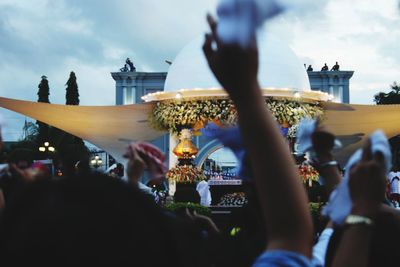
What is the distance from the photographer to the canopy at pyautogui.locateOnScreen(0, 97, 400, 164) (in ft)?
43.7

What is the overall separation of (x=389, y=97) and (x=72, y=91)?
26.3m

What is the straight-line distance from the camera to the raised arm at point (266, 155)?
957mm

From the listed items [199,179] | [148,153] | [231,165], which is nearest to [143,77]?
[231,165]

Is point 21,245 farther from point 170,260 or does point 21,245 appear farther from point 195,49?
point 195,49

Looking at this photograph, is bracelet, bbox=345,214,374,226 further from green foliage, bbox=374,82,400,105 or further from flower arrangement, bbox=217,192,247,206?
green foliage, bbox=374,82,400,105

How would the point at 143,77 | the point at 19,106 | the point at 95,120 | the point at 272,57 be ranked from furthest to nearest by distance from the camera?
the point at 143,77, the point at 95,120, the point at 19,106, the point at 272,57

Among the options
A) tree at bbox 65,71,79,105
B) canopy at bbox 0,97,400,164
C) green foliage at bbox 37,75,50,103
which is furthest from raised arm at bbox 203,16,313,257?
green foliage at bbox 37,75,50,103

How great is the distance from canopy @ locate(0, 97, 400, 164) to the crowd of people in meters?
11.5

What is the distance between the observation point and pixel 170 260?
85cm

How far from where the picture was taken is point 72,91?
47406mm

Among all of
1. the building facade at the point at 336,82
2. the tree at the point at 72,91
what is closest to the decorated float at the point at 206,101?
the building facade at the point at 336,82

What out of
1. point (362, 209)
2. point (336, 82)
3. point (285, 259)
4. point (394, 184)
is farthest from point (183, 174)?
point (336, 82)

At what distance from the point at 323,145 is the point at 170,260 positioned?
1141mm

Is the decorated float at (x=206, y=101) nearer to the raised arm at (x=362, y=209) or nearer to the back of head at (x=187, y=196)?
the back of head at (x=187, y=196)
